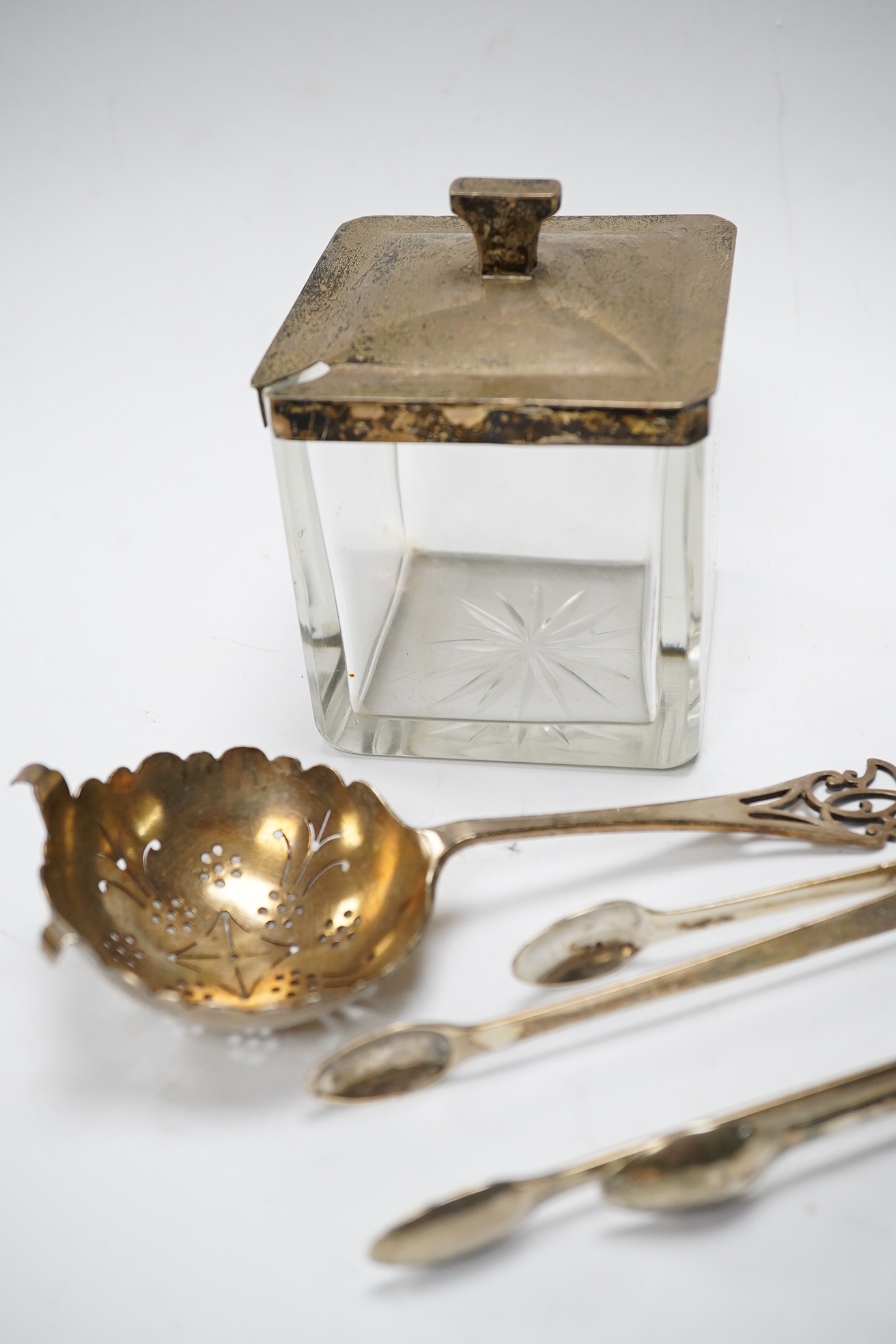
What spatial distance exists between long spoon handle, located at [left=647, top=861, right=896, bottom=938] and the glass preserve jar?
0.58ft

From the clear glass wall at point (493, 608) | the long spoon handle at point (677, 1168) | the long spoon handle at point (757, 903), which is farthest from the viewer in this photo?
the clear glass wall at point (493, 608)

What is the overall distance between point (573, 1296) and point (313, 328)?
23.0 inches

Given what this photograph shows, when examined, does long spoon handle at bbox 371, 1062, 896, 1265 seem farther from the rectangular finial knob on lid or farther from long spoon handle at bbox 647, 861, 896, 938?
the rectangular finial knob on lid

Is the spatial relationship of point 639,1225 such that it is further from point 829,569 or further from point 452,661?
point 829,569

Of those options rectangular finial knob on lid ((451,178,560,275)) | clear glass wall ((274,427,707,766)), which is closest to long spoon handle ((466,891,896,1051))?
clear glass wall ((274,427,707,766))

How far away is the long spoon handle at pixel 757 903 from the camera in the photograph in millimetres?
799

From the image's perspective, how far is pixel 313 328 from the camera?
91 cm

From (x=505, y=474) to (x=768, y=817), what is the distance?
282mm

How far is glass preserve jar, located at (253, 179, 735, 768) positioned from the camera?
0.84 m

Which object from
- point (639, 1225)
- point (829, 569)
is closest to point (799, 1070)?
point (639, 1225)

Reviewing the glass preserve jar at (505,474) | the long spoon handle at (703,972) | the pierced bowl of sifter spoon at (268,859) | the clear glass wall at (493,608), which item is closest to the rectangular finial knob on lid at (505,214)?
the glass preserve jar at (505,474)

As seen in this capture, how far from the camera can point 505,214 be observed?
90cm

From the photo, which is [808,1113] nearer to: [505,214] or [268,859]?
[268,859]

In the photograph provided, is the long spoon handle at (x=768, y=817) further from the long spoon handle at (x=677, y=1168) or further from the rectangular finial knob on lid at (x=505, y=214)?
the rectangular finial knob on lid at (x=505, y=214)
